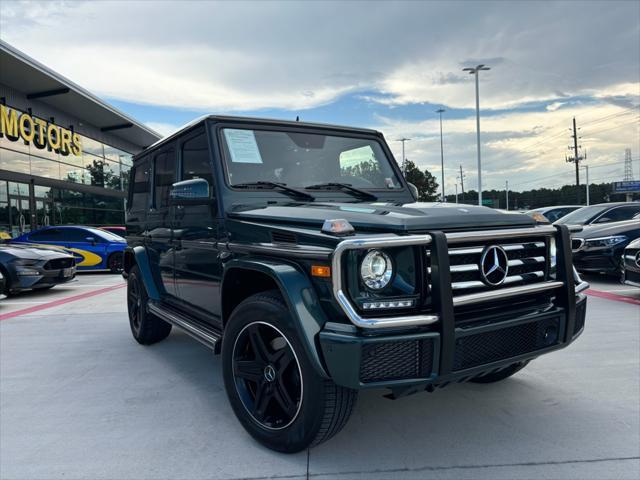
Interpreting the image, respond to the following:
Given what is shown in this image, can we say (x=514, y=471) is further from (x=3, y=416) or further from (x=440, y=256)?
(x=3, y=416)

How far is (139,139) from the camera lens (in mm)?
32688

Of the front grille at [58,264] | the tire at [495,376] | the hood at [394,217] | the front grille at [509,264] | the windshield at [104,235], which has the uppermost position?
the hood at [394,217]

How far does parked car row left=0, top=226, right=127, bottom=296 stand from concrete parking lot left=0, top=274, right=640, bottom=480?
4451mm

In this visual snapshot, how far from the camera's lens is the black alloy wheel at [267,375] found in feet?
8.85

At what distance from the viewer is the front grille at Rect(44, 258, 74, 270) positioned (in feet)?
30.8

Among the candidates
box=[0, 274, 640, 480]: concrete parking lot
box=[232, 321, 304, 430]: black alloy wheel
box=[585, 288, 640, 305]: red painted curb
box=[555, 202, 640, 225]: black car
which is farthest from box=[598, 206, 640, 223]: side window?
box=[232, 321, 304, 430]: black alloy wheel

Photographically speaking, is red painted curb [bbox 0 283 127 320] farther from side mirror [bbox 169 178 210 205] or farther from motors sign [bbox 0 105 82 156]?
motors sign [bbox 0 105 82 156]

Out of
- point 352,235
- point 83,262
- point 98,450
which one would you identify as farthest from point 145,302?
point 83,262

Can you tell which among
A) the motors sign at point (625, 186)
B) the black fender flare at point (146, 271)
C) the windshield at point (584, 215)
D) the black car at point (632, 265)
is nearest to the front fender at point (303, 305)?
the black fender flare at point (146, 271)

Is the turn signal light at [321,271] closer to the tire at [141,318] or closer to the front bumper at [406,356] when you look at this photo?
the front bumper at [406,356]

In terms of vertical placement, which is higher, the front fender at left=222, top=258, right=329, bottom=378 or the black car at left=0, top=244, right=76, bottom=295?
the front fender at left=222, top=258, right=329, bottom=378

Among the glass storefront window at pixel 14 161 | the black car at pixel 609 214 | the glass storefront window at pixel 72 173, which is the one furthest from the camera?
the glass storefront window at pixel 72 173

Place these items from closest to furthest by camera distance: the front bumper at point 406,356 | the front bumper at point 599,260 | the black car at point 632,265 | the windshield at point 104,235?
the front bumper at point 406,356 < the black car at point 632,265 < the front bumper at point 599,260 < the windshield at point 104,235

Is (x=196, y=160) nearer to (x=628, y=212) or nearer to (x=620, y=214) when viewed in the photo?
(x=620, y=214)
